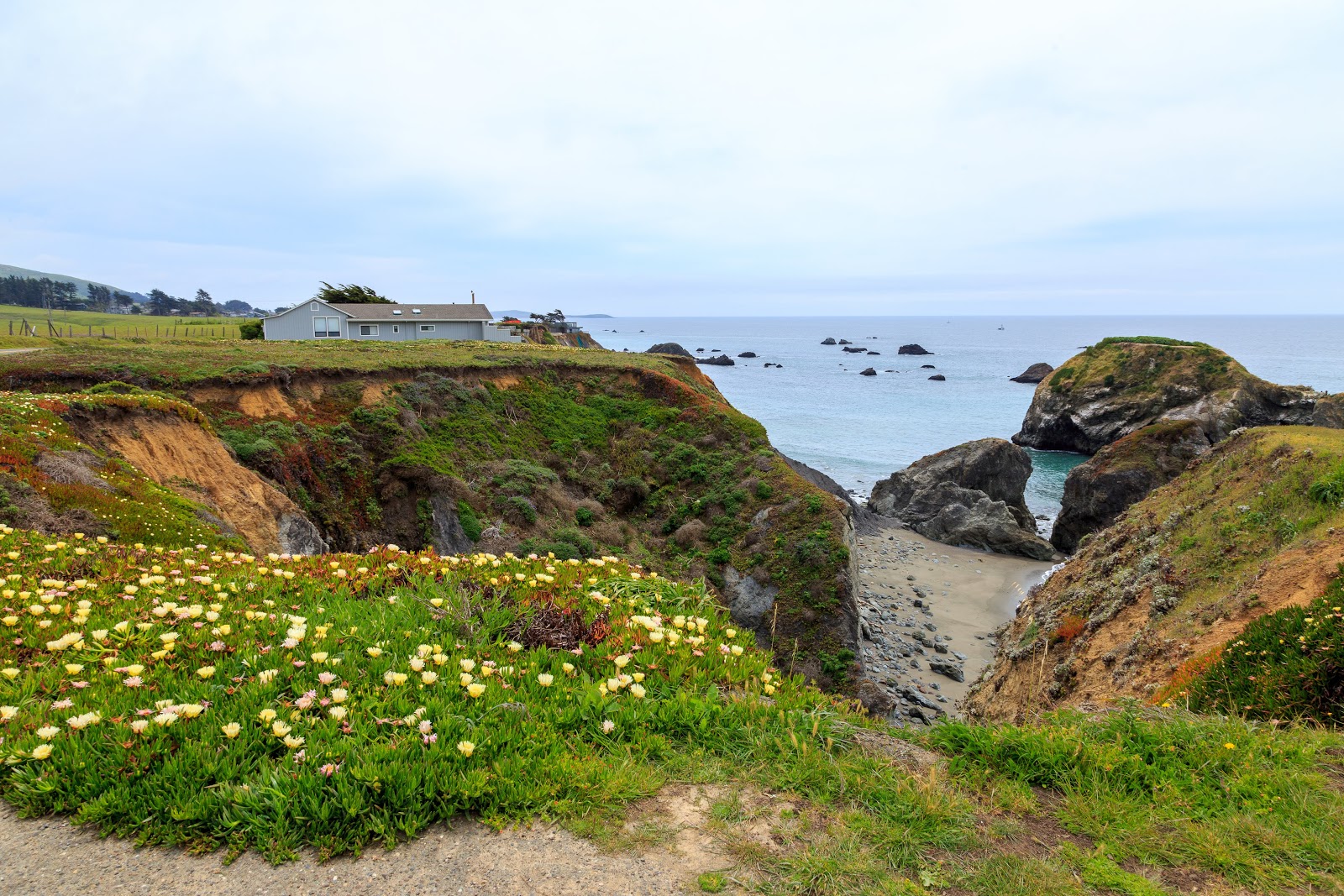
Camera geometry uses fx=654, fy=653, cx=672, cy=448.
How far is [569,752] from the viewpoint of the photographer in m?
4.87

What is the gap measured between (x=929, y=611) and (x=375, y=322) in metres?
48.0

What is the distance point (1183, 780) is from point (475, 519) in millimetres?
24943

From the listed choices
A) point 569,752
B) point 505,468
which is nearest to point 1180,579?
point 569,752

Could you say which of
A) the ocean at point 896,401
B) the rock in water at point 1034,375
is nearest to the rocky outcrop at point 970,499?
the ocean at point 896,401

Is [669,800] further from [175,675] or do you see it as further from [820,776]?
[175,675]

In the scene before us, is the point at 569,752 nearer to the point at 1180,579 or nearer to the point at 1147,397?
the point at 1180,579

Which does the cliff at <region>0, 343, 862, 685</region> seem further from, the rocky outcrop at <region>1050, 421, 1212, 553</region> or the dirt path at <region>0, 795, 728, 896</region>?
the rocky outcrop at <region>1050, 421, 1212, 553</region>

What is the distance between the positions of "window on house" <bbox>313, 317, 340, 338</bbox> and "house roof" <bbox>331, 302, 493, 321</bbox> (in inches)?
43.2

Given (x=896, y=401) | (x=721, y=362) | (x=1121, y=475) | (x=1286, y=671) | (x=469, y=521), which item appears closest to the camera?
(x=1286, y=671)

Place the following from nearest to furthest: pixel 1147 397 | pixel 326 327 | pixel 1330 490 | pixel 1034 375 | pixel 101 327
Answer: pixel 1330 490
pixel 326 327
pixel 1147 397
pixel 101 327
pixel 1034 375

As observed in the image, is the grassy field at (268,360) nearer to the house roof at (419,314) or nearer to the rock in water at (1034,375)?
the house roof at (419,314)

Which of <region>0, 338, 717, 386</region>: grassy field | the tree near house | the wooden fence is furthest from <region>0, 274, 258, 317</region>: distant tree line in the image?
<region>0, 338, 717, 386</region>: grassy field

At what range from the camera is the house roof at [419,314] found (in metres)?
55.1

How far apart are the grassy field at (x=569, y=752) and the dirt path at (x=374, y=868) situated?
11 centimetres
